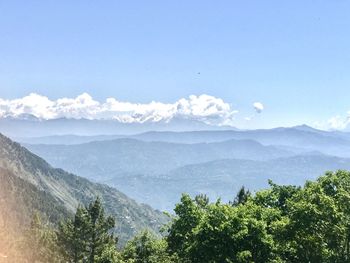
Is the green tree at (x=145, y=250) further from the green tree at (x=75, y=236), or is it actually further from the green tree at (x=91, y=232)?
the green tree at (x=75, y=236)

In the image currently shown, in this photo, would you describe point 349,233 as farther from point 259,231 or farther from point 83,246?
point 83,246

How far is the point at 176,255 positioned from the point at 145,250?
1227cm

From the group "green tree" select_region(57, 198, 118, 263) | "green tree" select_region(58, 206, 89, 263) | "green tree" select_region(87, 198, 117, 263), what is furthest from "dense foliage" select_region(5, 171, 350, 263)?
"green tree" select_region(58, 206, 89, 263)

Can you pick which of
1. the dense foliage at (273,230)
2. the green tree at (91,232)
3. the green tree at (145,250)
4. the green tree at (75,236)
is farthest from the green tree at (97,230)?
the dense foliage at (273,230)

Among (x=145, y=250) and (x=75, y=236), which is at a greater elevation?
(x=145, y=250)

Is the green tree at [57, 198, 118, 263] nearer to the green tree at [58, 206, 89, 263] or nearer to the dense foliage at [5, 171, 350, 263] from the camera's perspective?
the green tree at [58, 206, 89, 263]

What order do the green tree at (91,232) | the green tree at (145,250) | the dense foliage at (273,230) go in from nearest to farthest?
the dense foliage at (273,230)
the green tree at (145,250)
the green tree at (91,232)

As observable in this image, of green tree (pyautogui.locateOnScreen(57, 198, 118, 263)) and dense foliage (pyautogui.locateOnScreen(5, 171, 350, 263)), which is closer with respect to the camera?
dense foliage (pyautogui.locateOnScreen(5, 171, 350, 263))

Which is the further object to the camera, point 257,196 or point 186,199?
point 257,196

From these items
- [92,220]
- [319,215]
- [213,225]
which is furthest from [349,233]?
[92,220]

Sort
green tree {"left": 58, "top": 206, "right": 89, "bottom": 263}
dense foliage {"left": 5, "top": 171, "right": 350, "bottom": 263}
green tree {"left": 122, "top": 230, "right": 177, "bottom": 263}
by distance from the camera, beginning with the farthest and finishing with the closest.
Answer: green tree {"left": 58, "top": 206, "right": 89, "bottom": 263}
green tree {"left": 122, "top": 230, "right": 177, "bottom": 263}
dense foliage {"left": 5, "top": 171, "right": 350, "bottom": 263}

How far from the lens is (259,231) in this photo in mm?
32562

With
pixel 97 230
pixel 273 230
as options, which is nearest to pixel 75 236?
pixel 97 230

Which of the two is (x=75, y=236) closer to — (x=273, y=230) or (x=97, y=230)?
(x=97, y=230)
